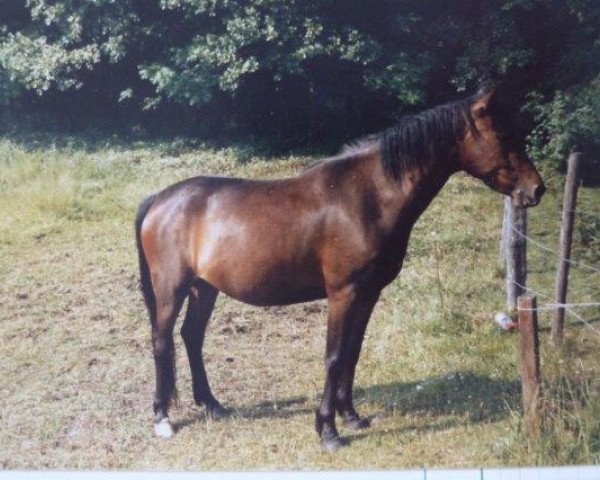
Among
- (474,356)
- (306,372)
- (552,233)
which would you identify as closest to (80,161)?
(306,372)

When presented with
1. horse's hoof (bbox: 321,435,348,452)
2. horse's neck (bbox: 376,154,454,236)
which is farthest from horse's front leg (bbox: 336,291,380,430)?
horse's neck (bbox: 376,154,454,236)

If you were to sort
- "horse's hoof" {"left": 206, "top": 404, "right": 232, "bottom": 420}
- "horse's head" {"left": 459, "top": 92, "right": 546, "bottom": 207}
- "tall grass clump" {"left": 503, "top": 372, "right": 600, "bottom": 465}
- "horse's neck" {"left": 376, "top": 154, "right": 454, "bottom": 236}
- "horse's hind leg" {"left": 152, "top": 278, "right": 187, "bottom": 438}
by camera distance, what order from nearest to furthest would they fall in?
"tall grass clump" {"left": 503, "top": 372, "right": 600, "bottom": 465} → "horse's head" {"left": 459, "top": 92, "right": 546, "bottom": 207} → "horse's neck" {"left": 376, "top": 154, "right": 454, "bottom": 236} → "horse's hoof" {"left": 206, "top": 404, "right": 232, "bottom": 420} → "horse's hind leg" {"left": 152, "top": 278, "right": 187, "bottom": 438}

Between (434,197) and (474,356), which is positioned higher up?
(434,197)

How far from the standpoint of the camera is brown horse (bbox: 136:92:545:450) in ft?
9.17

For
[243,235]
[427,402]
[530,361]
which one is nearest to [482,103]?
[530,361]

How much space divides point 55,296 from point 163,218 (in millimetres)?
496

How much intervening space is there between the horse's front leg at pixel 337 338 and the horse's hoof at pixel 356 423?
0.07 meters

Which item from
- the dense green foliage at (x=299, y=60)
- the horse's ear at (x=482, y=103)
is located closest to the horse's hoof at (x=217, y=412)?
the dense green foliage at (x=299, y=60)

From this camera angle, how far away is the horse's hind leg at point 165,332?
3064 millimetres

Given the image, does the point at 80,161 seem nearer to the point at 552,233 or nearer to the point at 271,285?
the point at 271,285

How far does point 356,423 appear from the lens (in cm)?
295

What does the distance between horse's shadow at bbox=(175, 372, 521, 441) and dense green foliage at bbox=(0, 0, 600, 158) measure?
0.83 metres

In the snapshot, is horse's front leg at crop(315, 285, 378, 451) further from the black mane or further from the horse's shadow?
the black mane

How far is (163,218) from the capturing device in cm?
310
